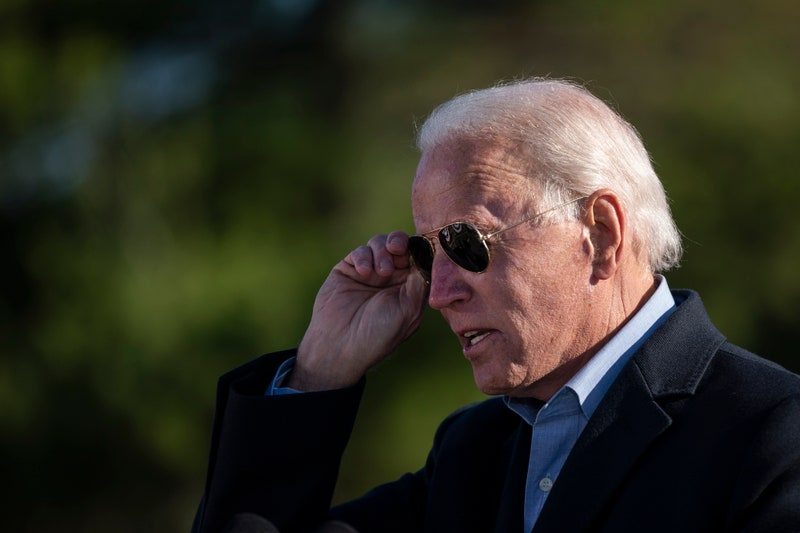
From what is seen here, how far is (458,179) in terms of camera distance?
2.48 meters

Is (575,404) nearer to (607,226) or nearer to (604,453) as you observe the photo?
(604,453)

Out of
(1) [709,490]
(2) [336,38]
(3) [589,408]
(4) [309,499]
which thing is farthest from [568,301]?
(2) [336,38]

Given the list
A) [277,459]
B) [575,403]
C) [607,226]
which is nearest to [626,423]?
[575,403]

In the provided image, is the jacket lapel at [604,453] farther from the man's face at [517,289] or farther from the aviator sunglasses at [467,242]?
the aviator sunglasses at [467,242]

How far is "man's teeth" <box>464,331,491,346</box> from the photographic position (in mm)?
2463

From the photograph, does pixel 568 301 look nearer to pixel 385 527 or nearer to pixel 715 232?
pixel 385 527

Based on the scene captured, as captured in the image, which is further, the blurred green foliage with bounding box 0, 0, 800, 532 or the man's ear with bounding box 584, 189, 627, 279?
the blurred green foliage with bounding box 0, 0, 800, 532

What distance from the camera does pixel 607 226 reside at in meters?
2.42

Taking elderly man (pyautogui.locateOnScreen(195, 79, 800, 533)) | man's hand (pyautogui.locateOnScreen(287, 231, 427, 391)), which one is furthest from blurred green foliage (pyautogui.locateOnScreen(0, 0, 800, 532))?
elderly man (pyautogui.locateOnScreen(195, 79, 800, 533))

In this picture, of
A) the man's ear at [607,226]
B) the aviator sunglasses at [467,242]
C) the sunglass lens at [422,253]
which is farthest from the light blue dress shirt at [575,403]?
the sunglass lens at [422,253]

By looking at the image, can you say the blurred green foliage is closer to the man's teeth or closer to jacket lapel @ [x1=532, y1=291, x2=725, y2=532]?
the man's teeth

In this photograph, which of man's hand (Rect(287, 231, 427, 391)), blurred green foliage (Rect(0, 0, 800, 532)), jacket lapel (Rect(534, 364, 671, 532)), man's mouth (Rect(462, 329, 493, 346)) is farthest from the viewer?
blurred green foliage (Rect(0, 0, 800, 532))

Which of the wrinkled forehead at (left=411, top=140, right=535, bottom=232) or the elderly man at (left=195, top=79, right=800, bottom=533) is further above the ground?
the wrinkled forehead at (left=411, top=140, right=535, bottom=232)

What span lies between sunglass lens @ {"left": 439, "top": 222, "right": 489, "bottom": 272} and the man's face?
0.06ft
